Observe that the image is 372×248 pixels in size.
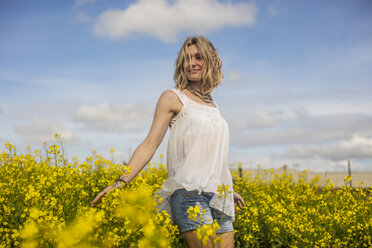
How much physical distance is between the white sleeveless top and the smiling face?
0.71 ft

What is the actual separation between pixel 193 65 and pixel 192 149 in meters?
0.70

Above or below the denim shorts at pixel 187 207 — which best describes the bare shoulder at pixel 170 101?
above

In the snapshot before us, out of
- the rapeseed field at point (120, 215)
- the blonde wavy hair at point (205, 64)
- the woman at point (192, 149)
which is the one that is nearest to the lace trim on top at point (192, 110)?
the woman at point (192, 149)

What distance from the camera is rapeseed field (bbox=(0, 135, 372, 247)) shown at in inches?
79.0

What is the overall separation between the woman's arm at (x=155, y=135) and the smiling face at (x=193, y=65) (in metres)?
0.27

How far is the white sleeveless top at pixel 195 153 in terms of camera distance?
99.1 inches

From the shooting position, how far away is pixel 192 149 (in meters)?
2.60

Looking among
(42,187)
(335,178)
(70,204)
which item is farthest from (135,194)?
(335,178)

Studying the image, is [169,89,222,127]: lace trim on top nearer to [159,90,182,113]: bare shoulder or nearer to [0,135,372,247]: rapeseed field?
[159,90,182,113]: bare shoulder

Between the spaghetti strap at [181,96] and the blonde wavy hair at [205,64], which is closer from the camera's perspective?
the spaghetti strap at [181,96]

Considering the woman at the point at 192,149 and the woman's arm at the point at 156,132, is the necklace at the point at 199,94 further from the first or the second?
the woman's arm at the point at 156,132

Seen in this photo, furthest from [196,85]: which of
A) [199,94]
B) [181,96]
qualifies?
[181,96]

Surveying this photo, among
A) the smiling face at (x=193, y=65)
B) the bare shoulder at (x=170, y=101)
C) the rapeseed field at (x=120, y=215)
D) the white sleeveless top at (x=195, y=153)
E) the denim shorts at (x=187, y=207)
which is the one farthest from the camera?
the smiling face at (x=193, y=65)

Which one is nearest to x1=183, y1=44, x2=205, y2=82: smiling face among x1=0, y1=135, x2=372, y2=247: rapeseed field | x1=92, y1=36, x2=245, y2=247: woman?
x1=92, y1=36, x2=245, y2=247: woman
